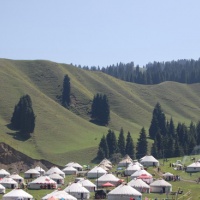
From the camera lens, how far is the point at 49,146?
180875 mm

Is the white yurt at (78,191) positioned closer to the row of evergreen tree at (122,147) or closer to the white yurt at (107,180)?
the white yurt at (107,180)

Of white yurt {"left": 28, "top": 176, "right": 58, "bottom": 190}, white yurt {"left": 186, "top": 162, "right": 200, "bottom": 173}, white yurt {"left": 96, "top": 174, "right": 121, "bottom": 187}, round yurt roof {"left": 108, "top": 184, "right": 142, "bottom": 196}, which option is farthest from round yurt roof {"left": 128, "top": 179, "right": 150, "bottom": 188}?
white yurt {"left": 186, "top": 162, "right": 200, "bottom": 173}

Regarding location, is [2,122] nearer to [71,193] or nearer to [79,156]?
[79,156]

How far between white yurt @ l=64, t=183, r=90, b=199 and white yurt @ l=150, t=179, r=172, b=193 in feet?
33.5

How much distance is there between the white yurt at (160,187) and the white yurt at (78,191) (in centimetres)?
1020

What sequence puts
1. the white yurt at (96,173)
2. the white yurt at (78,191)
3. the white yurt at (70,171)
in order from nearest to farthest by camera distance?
the white yurt at (78,191) < the white yurt at (96,173) < the white yurt at (70,171)

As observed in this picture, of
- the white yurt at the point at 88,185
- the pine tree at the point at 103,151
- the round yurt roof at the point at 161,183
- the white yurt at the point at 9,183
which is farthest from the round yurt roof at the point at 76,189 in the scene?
the pine tree at the point at 103,151

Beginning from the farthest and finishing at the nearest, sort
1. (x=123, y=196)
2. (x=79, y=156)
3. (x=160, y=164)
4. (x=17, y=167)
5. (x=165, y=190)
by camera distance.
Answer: (x=79, y=156) → (x=17, y=167) → (x=160, y=164) → (x=165, y=190) → (x=123, y=196)

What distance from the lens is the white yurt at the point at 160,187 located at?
9644 centimetres

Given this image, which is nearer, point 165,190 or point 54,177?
point 165,190

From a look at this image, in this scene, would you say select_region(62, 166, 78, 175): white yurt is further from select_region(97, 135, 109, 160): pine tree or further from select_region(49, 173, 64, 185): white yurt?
select_region(97, 135, 109, 160): pine tree

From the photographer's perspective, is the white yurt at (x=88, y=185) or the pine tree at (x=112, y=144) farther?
the pine tree at (x=112, y=144)

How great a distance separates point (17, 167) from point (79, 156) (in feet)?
67.5

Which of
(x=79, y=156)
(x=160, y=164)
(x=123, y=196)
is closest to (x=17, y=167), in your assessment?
(x=79, y=156)
